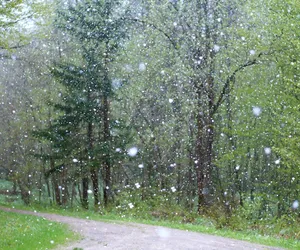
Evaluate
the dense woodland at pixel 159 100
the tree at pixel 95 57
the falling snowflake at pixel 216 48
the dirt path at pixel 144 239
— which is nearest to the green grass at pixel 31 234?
the dirt path at pixel 144 239

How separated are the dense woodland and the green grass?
613 cm

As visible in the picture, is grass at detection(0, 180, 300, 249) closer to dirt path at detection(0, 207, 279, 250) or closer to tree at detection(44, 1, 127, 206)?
dirt path at detection(0, 207, 279, 250)

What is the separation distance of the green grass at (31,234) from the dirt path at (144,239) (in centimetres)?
50

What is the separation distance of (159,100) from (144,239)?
43.1 ft

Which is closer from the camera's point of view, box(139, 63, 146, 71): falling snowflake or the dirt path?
the dirt path

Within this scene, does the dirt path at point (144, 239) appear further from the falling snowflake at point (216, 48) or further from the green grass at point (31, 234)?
the falling snowflake at point (216, 48)

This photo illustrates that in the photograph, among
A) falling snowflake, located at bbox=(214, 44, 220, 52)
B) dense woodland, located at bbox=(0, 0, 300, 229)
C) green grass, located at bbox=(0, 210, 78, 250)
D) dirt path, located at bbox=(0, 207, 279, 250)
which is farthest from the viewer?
falling snowflake, located at bbox=(214, 44, 220, 52)

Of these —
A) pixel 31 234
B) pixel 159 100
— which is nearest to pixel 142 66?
pixel 159 100

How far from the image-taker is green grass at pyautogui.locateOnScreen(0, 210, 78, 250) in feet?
39.5

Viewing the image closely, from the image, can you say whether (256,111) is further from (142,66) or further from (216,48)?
(142,66)

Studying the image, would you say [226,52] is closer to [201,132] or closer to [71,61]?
[201,132]

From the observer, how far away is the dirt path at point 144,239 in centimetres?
1130

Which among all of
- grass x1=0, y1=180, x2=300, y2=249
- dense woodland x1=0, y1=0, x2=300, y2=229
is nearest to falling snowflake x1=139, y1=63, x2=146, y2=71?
dense woodland x1=0, y1=0, x2=300, y2=229

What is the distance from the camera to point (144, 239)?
40.2ft
